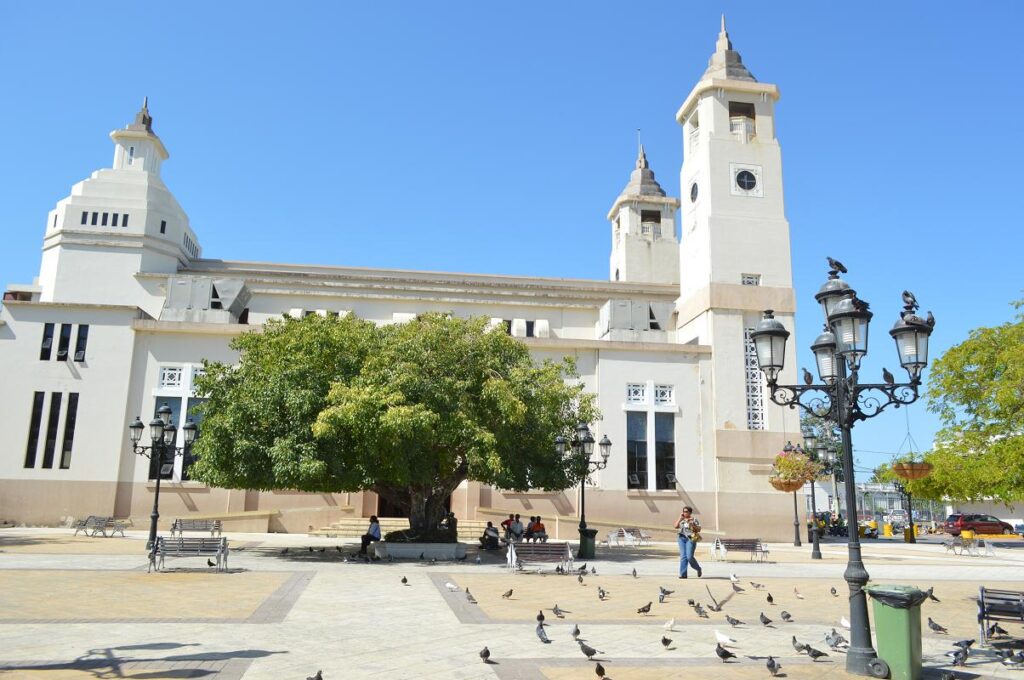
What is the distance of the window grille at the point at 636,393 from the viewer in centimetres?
3769

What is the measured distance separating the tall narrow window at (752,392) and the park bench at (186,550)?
88.8 feet

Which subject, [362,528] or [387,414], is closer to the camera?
[387,414]

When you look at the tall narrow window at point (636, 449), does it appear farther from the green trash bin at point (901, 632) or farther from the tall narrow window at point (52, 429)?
the green trash bin at point (901, 632)

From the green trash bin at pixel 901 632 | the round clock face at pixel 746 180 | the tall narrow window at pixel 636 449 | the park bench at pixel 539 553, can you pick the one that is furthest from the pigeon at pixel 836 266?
the round clock face at pixel 746 180

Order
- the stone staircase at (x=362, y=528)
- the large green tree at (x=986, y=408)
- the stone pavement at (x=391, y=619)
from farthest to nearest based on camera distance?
1. the stone staircase at (x=362, y=528)
2. the large green tree at (x=986, y=408)
3. the stone pavement at (x=391, y=619)

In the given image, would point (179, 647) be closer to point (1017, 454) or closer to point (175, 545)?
point (175, 545)

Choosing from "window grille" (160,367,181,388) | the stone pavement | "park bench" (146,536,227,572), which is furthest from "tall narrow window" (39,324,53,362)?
"park bench" (146,536,227,572)

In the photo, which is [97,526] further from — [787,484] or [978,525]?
[978,525]

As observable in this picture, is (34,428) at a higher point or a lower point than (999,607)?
higher

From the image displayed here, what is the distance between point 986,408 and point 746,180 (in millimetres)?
24935

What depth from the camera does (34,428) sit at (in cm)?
3372

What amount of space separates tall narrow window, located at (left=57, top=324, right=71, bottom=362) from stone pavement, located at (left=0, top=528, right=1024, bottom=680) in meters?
16.2

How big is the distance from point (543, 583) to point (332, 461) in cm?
725

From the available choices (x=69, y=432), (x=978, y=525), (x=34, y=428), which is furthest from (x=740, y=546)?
(x=978, y=525)
